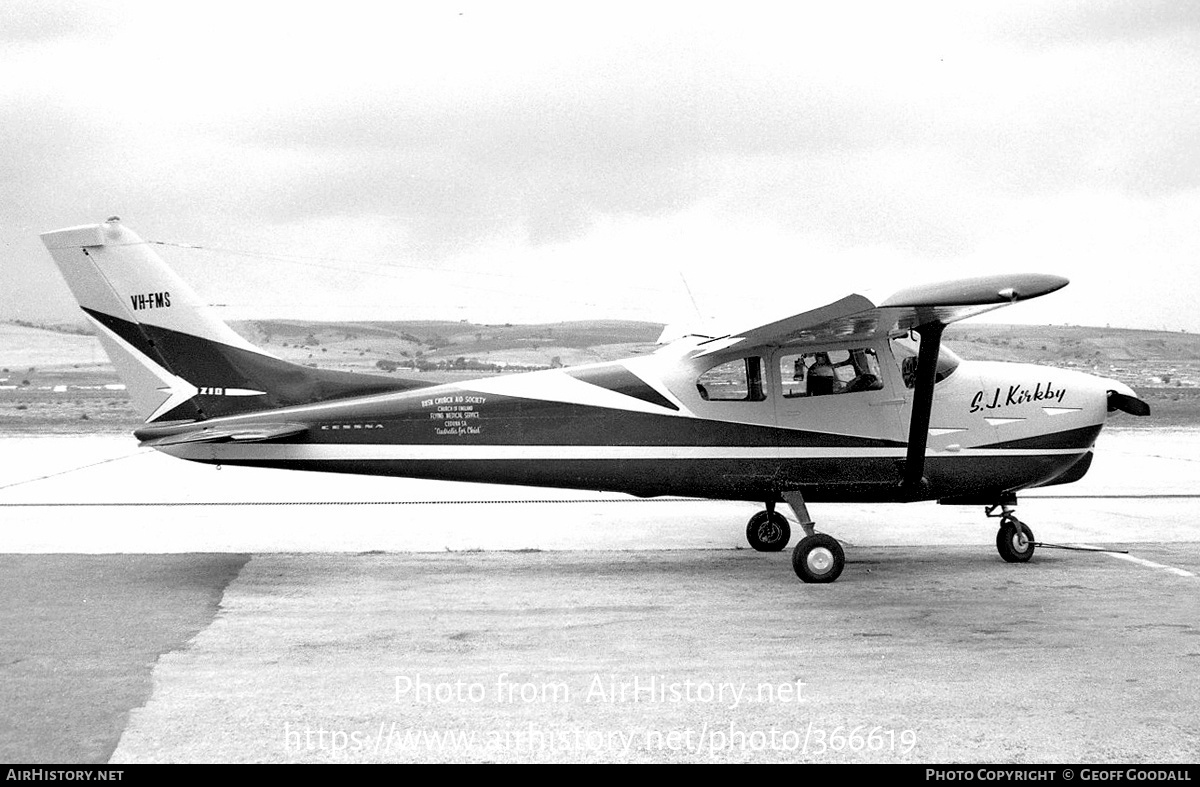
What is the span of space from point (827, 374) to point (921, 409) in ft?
3.37

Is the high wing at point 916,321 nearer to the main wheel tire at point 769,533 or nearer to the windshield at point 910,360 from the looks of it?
the windshield at point 910,360

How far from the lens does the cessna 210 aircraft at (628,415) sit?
10.7 meters

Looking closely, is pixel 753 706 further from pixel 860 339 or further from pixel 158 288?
pixel 158 288

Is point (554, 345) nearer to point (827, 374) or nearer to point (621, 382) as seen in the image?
point (621, 382)

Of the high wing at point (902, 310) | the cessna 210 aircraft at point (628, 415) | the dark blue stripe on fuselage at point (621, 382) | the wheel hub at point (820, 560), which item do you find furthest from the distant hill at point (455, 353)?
the wheel hub at point (820, 560)

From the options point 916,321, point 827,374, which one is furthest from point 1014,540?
point 916,321

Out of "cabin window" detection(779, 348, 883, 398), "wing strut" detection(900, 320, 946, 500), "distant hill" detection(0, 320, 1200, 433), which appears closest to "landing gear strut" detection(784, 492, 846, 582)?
"wing strut" detection(900, 320, 946, 500)

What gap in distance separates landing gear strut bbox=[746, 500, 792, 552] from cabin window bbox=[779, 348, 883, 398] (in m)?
1.68

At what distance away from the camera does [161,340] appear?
10.9 metres

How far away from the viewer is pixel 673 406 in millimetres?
10883

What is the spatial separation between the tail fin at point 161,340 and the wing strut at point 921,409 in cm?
563

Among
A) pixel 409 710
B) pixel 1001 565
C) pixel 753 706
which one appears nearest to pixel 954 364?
pixel 1001 565

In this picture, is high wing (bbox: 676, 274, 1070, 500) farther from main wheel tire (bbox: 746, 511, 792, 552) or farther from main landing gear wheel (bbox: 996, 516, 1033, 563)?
main wheel tire (bbox: 746, 511, 792, 552)

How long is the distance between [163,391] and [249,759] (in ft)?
20.3
